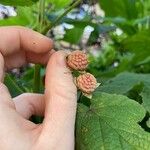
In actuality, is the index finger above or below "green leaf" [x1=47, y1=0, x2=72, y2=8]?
above

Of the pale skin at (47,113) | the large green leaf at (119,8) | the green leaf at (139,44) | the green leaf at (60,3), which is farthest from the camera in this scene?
the large green leaf at (119,8)

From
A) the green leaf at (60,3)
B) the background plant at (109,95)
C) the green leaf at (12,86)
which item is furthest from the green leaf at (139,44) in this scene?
the green leaf at (12,86)

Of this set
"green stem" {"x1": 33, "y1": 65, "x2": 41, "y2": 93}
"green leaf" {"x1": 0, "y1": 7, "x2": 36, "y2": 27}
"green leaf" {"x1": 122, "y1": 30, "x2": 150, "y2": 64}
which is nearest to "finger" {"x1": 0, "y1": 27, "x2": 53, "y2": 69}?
"green stem" {"x1": 33, "y1": 65, "x2": 41, "y2": 93}

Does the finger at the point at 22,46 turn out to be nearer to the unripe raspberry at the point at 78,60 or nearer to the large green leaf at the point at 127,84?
the unripe raspberry at the point at 78,60

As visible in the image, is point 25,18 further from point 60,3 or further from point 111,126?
point 111,126

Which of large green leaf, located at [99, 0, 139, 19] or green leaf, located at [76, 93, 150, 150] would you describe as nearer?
green leaf, located at [76, 93, 150, 150]

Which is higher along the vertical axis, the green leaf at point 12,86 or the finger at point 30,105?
the finger at point 30,105

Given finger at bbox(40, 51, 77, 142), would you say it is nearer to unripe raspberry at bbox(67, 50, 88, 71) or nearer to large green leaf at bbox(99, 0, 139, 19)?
unripe raspberry at bbox(67, 50, 88, 71)
